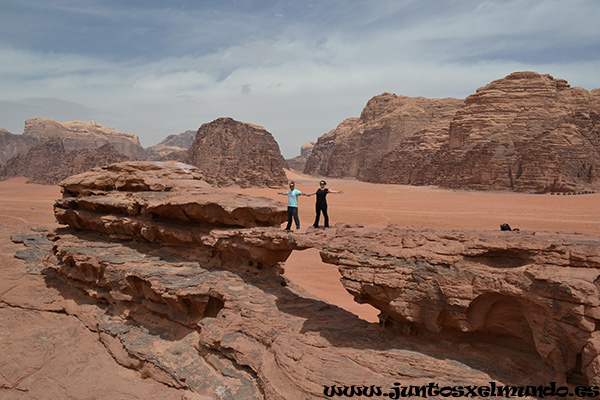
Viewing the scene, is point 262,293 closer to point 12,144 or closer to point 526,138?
point 526,138

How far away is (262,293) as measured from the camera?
7.20m

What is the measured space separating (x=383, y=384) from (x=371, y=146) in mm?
68404

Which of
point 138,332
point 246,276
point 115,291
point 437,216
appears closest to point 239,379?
point 246,276

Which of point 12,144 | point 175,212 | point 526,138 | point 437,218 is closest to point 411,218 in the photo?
point 437,218

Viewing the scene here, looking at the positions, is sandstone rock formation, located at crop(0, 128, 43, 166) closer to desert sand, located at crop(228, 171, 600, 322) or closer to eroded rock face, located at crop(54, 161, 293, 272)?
desert sand, located at crop(228, 171, 600, 322)

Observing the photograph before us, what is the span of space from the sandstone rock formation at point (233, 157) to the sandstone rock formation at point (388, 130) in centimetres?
2102

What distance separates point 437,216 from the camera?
21719 millimetres

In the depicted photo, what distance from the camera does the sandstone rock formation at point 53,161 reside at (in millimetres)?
52125

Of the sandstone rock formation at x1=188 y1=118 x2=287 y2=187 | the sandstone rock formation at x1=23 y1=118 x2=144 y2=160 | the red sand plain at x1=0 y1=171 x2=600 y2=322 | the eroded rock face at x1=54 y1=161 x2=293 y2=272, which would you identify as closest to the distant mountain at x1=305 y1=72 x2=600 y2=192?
the red sand plain at x1=0 y1=171 x2=600 y2=322

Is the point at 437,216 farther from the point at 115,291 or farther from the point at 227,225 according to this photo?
the point at 115,291

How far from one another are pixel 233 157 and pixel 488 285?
167 feet

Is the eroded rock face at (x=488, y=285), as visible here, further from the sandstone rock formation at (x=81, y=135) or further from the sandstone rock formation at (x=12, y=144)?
the sandstone rock formation at (x=12, y=144)

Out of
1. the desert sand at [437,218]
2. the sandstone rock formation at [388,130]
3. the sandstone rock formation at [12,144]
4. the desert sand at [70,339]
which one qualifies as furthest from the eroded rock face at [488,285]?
the sandstone rock formation at [12,144]

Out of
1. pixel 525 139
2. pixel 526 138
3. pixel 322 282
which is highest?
pixel 526 138
